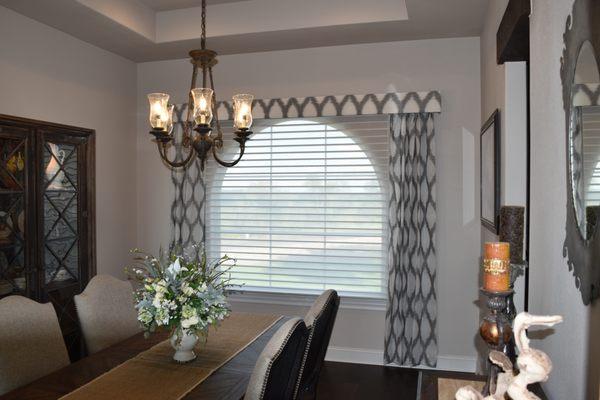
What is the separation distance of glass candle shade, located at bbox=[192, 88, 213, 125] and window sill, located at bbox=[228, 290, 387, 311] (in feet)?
6.43

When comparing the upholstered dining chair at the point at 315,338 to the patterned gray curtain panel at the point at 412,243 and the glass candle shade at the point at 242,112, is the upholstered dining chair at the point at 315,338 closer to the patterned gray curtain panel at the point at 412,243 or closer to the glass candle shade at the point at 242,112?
the glass candle shade at the point at 242,112

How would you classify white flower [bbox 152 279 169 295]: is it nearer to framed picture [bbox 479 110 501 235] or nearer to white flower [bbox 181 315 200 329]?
white flower [bbox 181 315 200 329]

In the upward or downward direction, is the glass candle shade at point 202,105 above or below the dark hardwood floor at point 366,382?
above

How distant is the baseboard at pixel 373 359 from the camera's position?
3826 millimetres

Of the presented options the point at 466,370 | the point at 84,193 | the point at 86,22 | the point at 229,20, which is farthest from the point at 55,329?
the point at 466,370

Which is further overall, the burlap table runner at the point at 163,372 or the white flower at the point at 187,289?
the white flower at the point at 187,289

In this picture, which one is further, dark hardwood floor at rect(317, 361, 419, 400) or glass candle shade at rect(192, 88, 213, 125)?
dark hardwood floor at rect(317, 361, 419, 400)

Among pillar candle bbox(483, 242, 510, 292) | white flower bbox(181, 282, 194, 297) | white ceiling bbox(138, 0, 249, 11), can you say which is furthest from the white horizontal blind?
pillar candle bbox(483, 242, 510, 292)

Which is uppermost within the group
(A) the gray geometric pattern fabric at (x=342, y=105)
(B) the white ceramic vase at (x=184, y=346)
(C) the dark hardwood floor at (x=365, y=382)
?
(A) the gray geometric pattern fabric at (x=342, y=105)

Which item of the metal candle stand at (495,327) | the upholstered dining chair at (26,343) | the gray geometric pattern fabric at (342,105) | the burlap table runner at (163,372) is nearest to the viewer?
the metal candle stand at (495,327)

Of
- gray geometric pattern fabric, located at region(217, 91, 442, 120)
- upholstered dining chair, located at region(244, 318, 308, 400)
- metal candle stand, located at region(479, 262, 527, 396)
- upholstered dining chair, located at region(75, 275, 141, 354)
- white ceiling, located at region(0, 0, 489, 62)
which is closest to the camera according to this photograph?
metal candle stand, located at region(479, 262, 527, 396)

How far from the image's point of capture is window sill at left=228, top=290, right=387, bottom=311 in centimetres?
400

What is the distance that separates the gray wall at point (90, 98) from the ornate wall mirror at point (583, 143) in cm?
336

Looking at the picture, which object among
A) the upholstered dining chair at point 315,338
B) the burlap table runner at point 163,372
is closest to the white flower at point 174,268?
the burlap table runner at point 163,372
